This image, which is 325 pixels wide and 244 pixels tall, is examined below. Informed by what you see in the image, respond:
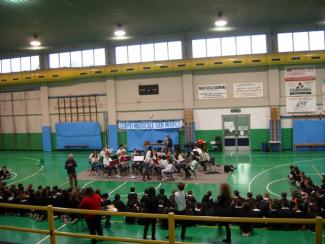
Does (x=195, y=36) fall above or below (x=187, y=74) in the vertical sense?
above

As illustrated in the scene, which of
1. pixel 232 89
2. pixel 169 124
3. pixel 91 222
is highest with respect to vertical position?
pixel 232 89

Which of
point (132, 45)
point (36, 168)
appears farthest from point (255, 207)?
point (132, 45)

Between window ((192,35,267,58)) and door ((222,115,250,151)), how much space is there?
17.8 feet

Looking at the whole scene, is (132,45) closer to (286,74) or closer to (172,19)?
(172,19)

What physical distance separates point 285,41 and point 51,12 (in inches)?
719

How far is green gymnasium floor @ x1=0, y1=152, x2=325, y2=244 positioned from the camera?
1005 cm

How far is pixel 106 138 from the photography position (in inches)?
1221

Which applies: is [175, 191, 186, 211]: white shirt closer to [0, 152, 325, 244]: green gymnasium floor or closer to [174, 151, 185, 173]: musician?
[0, 152, 325, 244]: green gymnasium floor

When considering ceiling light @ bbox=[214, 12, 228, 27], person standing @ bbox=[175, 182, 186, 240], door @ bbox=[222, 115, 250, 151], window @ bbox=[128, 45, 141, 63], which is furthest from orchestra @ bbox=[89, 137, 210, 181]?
window @ bbox=[128, 45, 141, 63]

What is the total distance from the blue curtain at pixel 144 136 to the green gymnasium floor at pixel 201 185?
408 cm

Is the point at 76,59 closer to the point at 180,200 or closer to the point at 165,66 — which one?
the point at 165,66

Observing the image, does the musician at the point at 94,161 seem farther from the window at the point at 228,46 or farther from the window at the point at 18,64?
the window at the point at 18,64

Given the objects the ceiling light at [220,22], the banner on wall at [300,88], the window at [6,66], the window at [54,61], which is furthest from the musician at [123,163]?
the window at [6,66]

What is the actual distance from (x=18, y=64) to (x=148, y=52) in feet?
46.4
